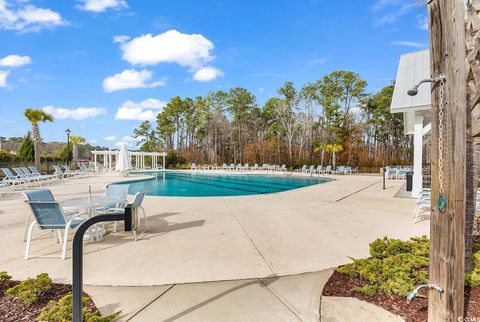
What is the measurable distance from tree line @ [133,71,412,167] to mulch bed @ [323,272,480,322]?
74.7 ft

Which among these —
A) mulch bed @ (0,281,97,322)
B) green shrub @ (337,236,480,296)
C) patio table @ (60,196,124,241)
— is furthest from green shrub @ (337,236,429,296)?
patio table @ (60,196,124,241)

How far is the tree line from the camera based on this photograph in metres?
27.2

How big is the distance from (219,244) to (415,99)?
7292 mm

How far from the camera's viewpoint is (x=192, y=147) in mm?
35094

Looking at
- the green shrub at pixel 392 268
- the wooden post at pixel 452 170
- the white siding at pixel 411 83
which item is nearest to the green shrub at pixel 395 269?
the green shrub at pixel 392 268

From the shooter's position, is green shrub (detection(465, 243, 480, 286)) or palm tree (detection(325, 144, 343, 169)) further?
palm tree (detection(325, 144, 343, 169))

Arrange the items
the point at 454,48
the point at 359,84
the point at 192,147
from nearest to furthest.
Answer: the point at 454,48, the point at 359,84, the point at 192,147

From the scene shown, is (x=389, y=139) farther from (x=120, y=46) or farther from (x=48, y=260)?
(x=48, y=260)

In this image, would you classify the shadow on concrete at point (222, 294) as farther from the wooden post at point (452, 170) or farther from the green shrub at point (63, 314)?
the wooden post at point (452, 170)

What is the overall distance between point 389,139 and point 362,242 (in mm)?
30699

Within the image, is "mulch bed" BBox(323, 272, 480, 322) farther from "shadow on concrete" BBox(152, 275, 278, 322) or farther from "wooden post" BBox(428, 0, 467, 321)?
"shadow on concrete" BBox(152, 275, 278, 322)

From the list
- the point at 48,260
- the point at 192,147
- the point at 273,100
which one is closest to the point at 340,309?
the point at 48,260

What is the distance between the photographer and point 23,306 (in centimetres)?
209

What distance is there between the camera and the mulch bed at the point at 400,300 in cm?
196
